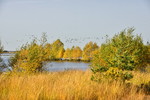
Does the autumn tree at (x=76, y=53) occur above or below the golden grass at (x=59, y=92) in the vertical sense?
above

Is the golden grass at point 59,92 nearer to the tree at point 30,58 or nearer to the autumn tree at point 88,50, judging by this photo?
the tree at point 30,58

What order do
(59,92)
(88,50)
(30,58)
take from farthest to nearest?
(88,50), (30,58), (59,92)

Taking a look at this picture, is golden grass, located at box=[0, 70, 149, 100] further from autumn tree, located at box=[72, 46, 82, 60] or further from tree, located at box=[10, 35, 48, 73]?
autumn tree, located at box=[72, 46, 82, 60]

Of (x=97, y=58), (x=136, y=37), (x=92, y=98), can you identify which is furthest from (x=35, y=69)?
(x=136, y=37)

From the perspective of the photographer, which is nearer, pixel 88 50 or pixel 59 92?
pixel 59 92

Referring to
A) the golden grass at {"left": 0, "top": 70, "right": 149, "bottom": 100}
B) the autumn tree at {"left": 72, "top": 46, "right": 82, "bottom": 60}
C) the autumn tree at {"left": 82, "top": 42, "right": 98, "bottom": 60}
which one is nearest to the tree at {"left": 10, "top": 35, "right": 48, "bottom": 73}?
the golden grass at {"left": 0, "top": 70, "right": 149, "bottom": 100}

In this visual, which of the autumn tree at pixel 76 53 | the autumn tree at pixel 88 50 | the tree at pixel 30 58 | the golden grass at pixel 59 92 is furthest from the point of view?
the autumn tree at pixel 76 53

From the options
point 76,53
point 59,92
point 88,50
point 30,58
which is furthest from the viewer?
point 76,53

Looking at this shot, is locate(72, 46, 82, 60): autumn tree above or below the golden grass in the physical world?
above

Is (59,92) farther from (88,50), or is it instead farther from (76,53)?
(76,53)

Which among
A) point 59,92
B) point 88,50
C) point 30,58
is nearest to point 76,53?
point 88,50

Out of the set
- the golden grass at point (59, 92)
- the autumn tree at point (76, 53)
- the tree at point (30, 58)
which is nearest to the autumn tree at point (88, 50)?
the autumn tree at point (76, 53)

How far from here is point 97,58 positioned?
16.3 meters

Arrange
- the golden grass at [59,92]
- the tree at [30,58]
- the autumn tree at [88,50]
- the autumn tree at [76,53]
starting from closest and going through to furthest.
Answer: the golden grass at [59,92] < the tree at [30,58] < the autumn tree at [88,50] < the autumn tree at [76,53]
